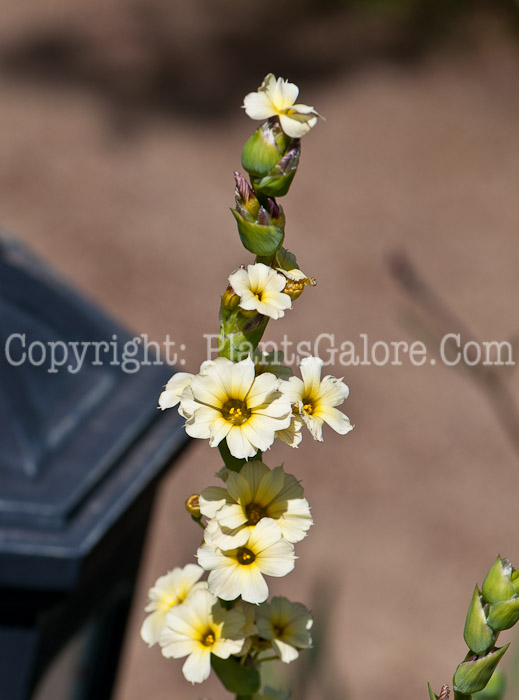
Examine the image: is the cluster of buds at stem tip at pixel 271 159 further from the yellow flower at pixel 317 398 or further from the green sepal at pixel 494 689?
the green sepal at pixel 494 689

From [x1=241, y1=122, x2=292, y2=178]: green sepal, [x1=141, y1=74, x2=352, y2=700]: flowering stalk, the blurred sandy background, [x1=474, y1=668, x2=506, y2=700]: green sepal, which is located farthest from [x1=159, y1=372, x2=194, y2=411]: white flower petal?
the blurred sandy background

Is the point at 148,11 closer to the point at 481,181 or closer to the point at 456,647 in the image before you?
the point at 481,181

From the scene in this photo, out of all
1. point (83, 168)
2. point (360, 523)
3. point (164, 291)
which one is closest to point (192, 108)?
point (83, 168)

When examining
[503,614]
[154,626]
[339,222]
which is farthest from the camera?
[339,222]

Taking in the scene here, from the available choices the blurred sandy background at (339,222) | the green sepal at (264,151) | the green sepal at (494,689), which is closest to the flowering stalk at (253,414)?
the green sepal at (264,151)

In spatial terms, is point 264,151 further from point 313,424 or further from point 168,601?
point 168,601

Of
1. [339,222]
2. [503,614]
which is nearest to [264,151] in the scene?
[503,614]
